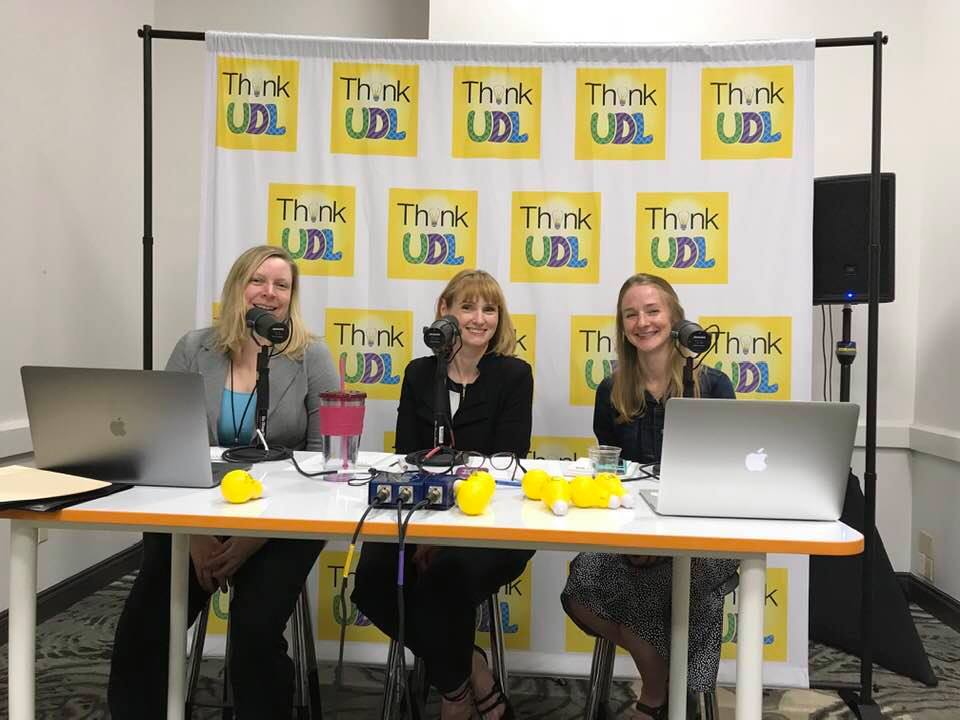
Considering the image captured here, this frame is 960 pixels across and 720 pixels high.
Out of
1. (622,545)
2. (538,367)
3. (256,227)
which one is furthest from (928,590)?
(256,227)

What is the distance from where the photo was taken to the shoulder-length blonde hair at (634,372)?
2188 millimetres

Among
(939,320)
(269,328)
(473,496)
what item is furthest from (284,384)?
(939,320)

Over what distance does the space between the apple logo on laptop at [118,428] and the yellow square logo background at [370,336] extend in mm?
1253

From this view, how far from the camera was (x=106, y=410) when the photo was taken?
57.4 inches

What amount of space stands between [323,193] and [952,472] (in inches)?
106

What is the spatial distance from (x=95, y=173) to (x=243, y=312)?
1449 mm

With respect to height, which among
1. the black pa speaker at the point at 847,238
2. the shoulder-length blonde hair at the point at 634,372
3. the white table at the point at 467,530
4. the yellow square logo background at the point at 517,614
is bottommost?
the yellow square logo background at the point at 517,614

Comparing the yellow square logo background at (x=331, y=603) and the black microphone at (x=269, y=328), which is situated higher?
the black microphone at (x=269, y=328)

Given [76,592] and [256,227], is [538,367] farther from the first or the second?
[76,592]

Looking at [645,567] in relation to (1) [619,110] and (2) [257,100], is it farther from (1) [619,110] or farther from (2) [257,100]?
(2) [257,100]

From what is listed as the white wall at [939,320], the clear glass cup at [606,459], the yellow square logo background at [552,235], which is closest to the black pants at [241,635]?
the clear glass cup at [606,459]

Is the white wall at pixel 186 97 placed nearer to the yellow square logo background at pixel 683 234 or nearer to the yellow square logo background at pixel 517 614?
the yellow square logo background at pixel 683 234

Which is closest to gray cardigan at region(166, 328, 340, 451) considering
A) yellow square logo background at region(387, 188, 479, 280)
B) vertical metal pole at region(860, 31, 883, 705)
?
yellow square logo background at region(387, 188, 479, 280)

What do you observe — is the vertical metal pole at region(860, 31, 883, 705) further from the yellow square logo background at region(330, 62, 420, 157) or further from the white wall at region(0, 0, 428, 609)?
the white wall at region(0, 0, 428, 609)
